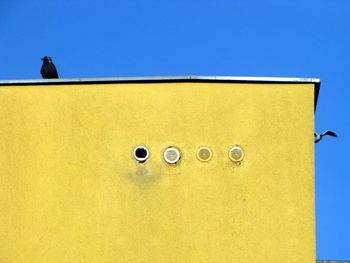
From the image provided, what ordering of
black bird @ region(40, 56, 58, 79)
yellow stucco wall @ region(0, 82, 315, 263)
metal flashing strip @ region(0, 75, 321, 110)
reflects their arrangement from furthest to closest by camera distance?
1. black bird @ region(40, 56, 58, 79)
2. metal flashing strip @ region(0, 75, 321, 110)
3. yellow stucco wall @ region(0, 82, 315, 263)

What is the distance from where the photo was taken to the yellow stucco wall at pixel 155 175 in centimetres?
1143

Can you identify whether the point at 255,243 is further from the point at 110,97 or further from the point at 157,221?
the point at 110,97

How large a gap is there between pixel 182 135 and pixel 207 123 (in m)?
0.38

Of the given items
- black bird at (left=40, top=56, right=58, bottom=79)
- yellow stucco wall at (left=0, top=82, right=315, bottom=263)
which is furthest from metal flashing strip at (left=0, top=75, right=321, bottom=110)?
black bird at (left=40, top=56, right=58, bottom=79)

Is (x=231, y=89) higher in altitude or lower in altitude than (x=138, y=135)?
higher

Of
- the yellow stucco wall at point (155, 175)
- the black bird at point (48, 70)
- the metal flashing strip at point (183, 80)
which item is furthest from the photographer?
the black bird at point (48, 70)

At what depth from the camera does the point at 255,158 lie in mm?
11766

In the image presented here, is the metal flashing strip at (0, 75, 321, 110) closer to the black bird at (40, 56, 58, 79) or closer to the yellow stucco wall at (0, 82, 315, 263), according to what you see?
the yellow stucco wall at (0, 82, 315, 263)

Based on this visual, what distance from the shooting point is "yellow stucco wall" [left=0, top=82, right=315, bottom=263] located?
11430mm

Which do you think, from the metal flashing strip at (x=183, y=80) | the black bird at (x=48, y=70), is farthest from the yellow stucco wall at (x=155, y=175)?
the black bird at (x=48, y=70)

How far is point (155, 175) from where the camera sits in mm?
11719

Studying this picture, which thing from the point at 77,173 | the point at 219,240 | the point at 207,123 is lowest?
the point at 219,240

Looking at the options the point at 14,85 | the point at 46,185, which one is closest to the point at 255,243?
the point at 46,185

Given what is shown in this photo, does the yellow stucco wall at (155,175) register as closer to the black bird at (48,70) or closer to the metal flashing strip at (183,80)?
the metal flashing strip at (183,80)
